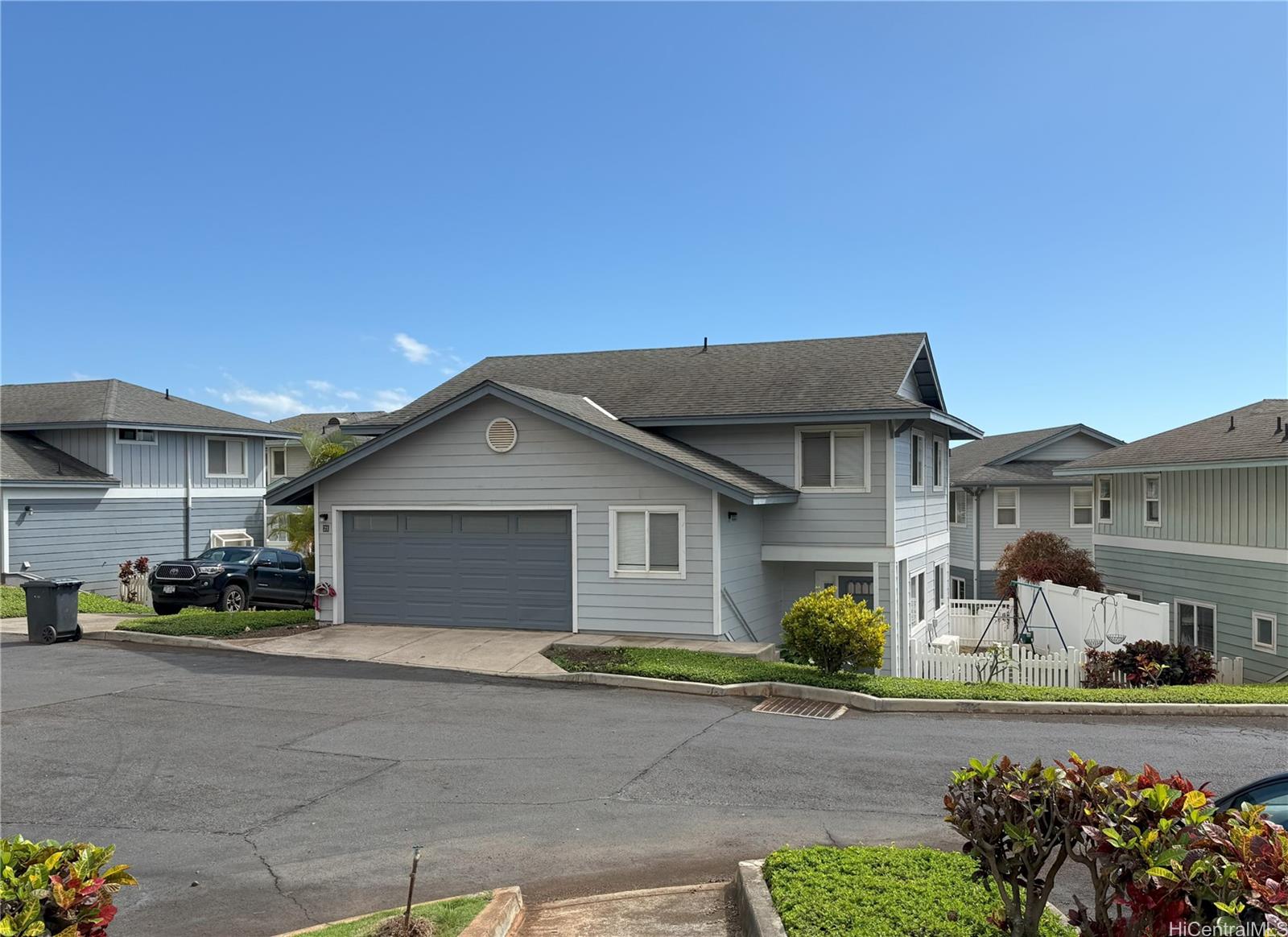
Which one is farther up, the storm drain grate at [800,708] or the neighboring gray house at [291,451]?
the neighboring gray house at [291,451]

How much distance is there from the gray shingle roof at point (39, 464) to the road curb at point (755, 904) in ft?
82.7

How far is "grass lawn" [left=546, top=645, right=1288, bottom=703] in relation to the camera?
43.9 feet

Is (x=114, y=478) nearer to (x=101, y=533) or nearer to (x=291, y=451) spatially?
(x=101, y=533)

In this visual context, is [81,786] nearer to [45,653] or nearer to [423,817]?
[423,817]

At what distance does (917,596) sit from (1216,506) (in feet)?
22.2

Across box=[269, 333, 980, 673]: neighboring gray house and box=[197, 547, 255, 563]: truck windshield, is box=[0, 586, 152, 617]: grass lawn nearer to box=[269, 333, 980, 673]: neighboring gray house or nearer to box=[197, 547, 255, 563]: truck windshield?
box=[197, 547, 255, 563]: truck windshield

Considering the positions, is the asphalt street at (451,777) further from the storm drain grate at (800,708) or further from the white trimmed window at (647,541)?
the white trimmed window at (647,541)

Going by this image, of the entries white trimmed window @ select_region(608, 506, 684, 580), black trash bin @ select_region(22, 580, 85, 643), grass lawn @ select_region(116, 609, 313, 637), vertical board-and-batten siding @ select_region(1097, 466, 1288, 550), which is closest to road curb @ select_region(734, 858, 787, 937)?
white trimmed window @ select_region(608, 506, 684, 580)

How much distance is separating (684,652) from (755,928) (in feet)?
32.7

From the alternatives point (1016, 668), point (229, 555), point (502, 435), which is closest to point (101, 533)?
point (229, 555)

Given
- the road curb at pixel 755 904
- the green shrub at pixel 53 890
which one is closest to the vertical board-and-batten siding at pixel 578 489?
the road curb at pixel 755 904

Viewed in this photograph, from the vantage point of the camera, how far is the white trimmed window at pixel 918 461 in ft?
70.4

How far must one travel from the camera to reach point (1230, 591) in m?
20.7

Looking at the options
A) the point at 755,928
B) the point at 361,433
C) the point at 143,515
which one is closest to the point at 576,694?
the point at 755,928
